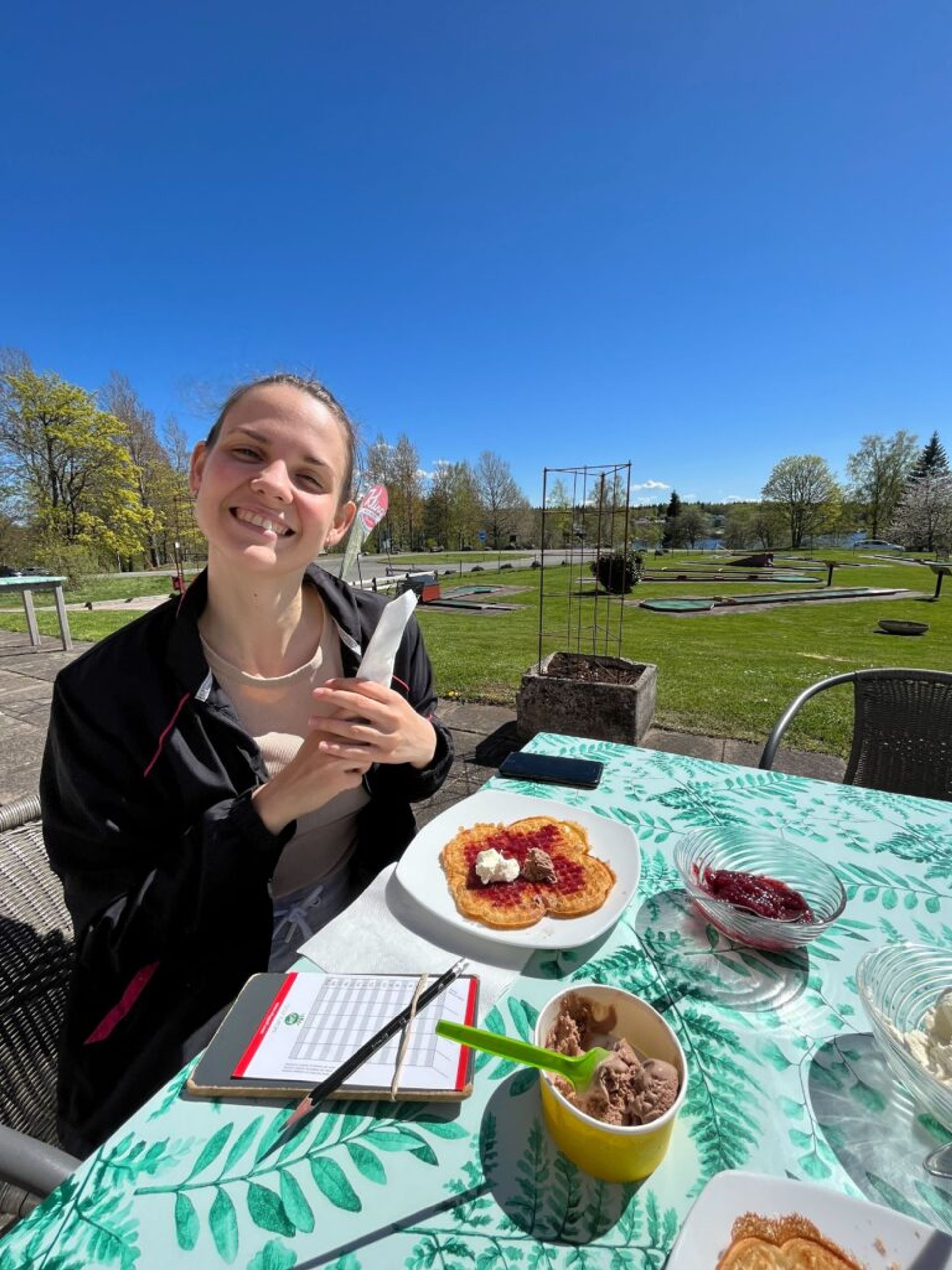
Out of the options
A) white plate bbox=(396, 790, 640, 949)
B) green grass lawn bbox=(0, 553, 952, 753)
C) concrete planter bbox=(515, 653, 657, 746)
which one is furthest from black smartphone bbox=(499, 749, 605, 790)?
green grass lawn bbox=(0, 553, 952, 753)

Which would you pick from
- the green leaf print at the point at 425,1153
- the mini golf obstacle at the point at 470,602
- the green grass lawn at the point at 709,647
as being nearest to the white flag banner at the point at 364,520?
the green leaf print at the point at 425,1153

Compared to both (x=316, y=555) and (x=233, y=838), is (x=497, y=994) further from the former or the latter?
(x=316, y=555)

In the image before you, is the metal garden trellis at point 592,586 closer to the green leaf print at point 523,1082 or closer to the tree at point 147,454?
the green leaf print at point 523,1082

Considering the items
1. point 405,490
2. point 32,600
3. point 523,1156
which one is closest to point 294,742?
point 523,1156

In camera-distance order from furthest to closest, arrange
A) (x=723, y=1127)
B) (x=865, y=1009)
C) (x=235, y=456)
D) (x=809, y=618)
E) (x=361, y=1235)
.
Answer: (x=809, y=618), (x=235, y=456), (x=865, y=1009), (x=723, y=1127), (x=361, y=1235)

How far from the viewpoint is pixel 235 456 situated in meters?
1.42

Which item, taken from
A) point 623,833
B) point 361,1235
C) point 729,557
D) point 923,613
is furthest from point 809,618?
point 729,557

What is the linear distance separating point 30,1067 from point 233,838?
72cm

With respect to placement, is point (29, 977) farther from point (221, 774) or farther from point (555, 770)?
point (555, 770)

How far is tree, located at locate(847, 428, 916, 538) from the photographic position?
47.5m

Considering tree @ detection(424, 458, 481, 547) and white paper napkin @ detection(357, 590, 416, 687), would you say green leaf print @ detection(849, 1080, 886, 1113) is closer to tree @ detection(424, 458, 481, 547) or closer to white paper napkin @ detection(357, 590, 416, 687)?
white paper napkin @ detection(357, 590, 416, 687)

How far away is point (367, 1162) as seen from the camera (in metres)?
0.68

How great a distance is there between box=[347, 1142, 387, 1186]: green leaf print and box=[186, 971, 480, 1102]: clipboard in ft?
0.20

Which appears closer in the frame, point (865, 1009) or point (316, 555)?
point (865, 1009)
